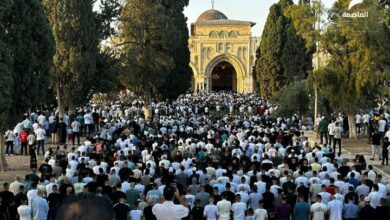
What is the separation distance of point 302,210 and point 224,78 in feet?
298

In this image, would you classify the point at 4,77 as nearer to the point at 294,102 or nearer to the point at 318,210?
the point at 318,210

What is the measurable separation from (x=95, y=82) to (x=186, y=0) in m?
15.2

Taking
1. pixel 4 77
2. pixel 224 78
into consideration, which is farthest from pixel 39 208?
pixel 224 78

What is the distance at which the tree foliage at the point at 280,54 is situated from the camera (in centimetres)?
5288

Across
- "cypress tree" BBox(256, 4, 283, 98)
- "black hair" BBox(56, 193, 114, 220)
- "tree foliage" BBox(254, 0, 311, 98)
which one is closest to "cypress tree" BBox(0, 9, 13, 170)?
"black hair" BBox(56, 193, 114, 220)

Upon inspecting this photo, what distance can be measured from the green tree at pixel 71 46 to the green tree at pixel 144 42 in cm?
689

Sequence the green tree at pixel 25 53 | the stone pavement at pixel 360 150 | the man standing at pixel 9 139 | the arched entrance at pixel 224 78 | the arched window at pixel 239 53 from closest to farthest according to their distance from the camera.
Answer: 1. the green tree at pixel 25 53
2. the stone pavement at pixel 360 150
3. the man standing at pixel 9 139
4. the arched window at pixel 239 53
5. the arched entrance at pixel 224 78

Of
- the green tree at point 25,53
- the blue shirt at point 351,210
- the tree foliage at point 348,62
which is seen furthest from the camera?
the tree foliage at point 348,62

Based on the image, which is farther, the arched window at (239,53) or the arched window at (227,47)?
the arched window at (227,47)

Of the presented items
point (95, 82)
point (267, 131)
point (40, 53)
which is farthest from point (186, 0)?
point (40, 53)

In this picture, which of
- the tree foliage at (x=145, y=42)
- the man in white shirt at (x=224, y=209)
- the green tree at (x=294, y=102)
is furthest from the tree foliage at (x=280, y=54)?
the man in white shirt at (x=224, y=209)

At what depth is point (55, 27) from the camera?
1188 inches

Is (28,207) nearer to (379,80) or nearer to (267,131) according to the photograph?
(267,131)

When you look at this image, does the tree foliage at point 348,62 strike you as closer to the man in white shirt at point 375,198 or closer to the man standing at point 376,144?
the man standing at point 376,144
